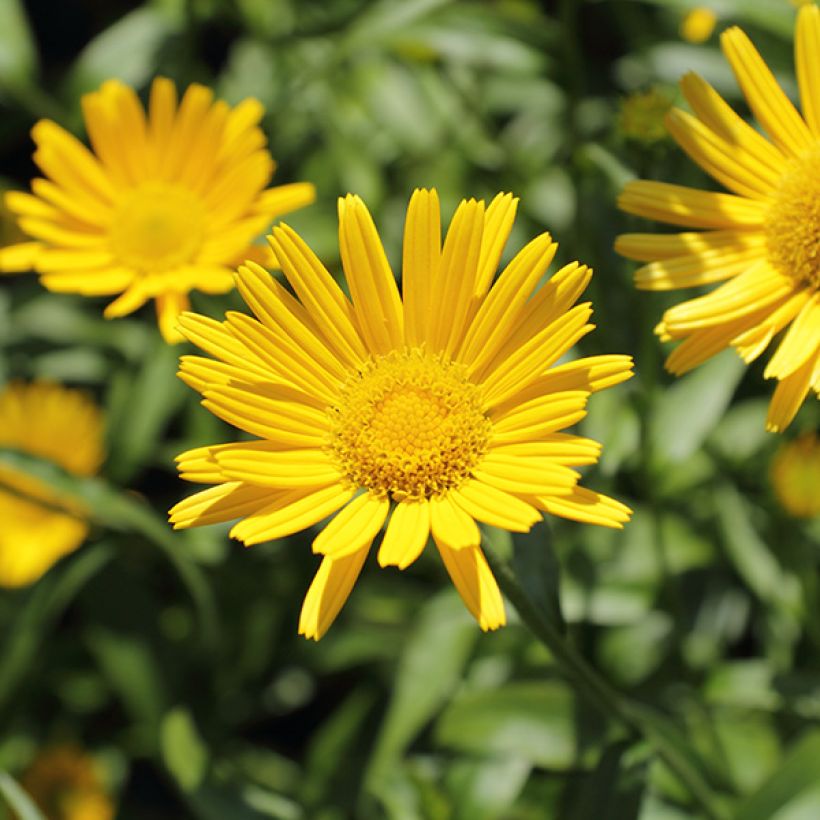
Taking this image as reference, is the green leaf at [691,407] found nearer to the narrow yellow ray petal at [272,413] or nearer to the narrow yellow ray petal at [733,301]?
the narrow yellow ray petal at [733,301]

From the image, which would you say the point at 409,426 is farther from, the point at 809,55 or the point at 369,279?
the point at 809,55

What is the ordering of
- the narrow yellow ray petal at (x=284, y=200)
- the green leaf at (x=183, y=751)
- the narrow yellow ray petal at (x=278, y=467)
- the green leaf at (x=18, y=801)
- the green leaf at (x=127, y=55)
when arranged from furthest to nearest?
the green leaf at (x=127, y=55), the green leaf at (x=183, y=751), the narrow yellow ray petal at (x=284, y=200), the green leaf at (x=18, y=801), the narrow yellow ray petal at (x=278, y=467)

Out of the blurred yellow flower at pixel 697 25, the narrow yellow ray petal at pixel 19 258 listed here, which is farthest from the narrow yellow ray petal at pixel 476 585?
the blurred yellow flower at pixel 697 25

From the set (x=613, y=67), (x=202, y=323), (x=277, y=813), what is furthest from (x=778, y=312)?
(x=613, y=67)

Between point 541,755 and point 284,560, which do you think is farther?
point 284,560

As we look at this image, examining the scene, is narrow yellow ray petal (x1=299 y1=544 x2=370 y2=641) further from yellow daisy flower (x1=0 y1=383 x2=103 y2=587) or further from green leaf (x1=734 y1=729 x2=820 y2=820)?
yellow daisy flower (x1=0 y1=383 x2=103 y2=587)

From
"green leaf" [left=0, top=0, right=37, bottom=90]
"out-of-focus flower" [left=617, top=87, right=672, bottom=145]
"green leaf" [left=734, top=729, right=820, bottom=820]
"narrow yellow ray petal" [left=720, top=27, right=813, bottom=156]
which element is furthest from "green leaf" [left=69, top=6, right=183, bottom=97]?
"green leaf" [left=734, top=729, right=820, bottom=820]

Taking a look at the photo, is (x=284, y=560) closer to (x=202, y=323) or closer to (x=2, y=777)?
(x=2, y=777)
